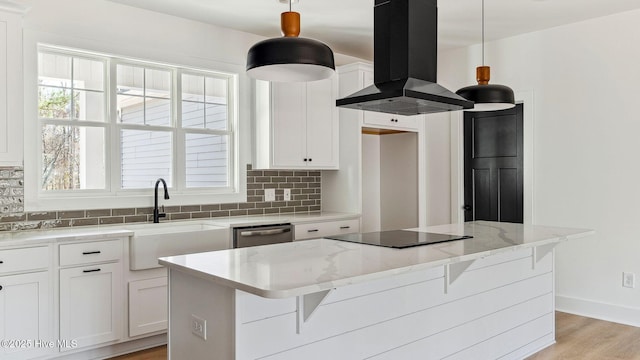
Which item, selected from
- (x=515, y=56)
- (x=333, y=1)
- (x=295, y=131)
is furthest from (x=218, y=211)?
Result: (x=515, y=56)

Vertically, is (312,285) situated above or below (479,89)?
below

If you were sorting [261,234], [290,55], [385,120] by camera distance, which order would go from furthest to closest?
[385,120] < [261,234] < [290,55]

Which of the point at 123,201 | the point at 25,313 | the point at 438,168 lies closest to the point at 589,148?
the point at 438,168

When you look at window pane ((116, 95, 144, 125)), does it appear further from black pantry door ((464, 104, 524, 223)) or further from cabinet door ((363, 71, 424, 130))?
black pantry door ((464, 104, 524, 223))

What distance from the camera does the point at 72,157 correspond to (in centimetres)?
382

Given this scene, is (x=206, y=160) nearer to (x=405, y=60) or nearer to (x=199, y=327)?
(x=405, y=60)

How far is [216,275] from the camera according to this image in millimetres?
1897

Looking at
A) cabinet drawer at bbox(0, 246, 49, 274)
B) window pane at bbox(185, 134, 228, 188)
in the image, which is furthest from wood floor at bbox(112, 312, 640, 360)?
window pane at bbox(185, 134, 228, 188)

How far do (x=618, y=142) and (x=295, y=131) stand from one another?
2.90m

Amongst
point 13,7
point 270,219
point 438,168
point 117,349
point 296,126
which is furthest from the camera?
point 438,168

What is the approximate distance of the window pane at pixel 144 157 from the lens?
13.3 feet

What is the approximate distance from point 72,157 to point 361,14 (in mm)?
2656

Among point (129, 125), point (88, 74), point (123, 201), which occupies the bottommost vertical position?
point (123, 201)

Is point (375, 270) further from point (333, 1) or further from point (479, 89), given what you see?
point (333, 1)
